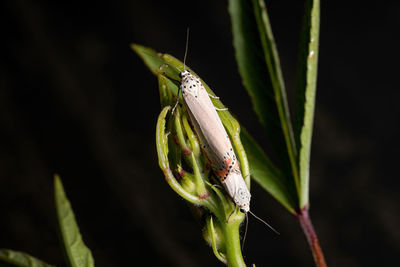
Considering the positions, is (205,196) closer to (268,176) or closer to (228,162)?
(228,162)

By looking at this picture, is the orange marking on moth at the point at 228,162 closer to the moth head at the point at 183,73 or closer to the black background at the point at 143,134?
the moth head at the point at 183,73

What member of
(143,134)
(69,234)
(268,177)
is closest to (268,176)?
(268,177)

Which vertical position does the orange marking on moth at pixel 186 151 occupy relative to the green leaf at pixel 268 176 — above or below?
above

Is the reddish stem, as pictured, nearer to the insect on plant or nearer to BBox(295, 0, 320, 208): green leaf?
BBox(295, 0, 320, 208): green leaf

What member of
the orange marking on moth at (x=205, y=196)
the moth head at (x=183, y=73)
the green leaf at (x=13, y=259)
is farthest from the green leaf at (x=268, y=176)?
the green leaf at (x=13, y=259)

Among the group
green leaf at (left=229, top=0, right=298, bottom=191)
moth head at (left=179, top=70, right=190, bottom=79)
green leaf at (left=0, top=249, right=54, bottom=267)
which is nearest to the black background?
green leaf at (left=229, top=0, right=298, bottom=191)

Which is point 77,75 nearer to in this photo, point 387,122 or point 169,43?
point 169,43

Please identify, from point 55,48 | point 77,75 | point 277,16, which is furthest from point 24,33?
point 277,16
